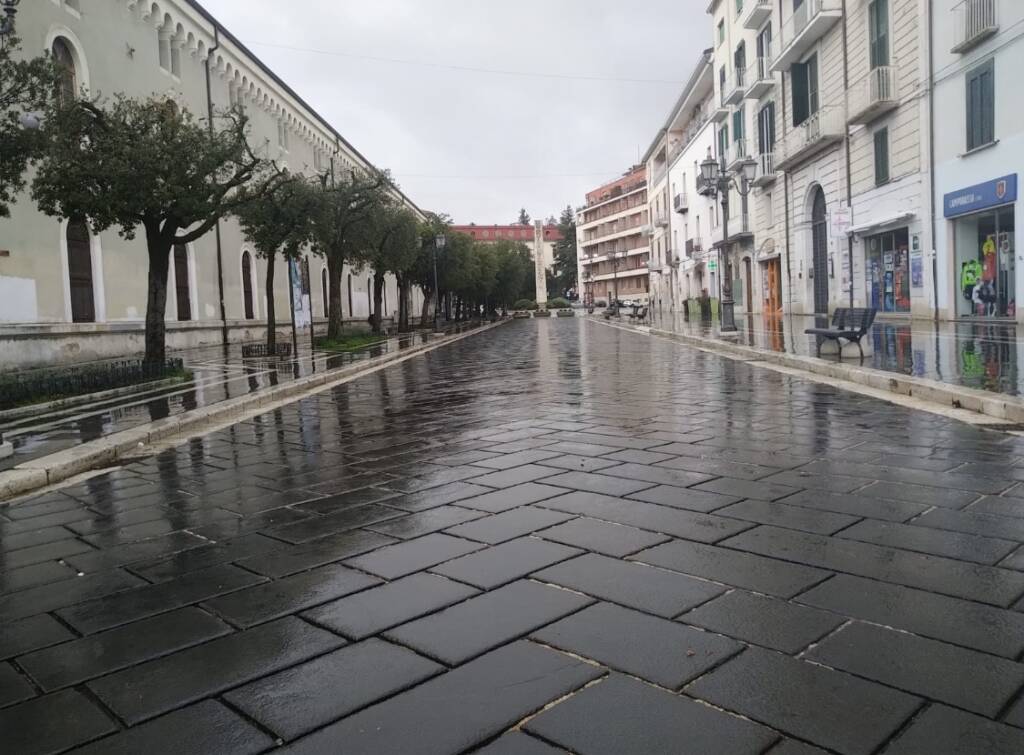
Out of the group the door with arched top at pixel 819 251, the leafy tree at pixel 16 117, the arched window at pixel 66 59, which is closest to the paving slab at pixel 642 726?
the leafy tree at pixel 16 117

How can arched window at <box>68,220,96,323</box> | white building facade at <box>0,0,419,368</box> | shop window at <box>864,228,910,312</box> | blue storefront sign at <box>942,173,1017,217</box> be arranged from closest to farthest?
blue storefront sign at <box>942,173,1017,217</box> → white building facade at <box>0,0,419,368</box> → arched window at <box>68,220,96,323</box> → shop window at <box>864,228,910,312</box>

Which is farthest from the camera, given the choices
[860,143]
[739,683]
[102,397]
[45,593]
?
[860,143]

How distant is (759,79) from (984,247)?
14.9 meters

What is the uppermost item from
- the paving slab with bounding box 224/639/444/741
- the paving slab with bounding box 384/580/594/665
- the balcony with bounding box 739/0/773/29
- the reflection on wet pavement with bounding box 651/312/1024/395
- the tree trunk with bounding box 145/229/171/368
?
the balcony with bounding box 739/0/773/29

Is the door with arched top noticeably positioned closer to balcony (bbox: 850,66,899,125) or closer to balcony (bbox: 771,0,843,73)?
balcony (bbox: 771,0,843,73)

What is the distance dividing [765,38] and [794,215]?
7763 mm

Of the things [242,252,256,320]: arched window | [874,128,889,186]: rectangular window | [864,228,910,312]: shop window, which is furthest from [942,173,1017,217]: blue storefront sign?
[242,252,256,320]: arched window

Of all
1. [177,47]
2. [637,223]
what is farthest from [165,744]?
[637,223]

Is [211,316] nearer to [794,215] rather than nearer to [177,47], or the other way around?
[177,47]

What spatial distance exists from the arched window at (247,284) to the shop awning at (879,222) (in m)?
21.3

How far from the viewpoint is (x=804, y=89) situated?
87.1ft

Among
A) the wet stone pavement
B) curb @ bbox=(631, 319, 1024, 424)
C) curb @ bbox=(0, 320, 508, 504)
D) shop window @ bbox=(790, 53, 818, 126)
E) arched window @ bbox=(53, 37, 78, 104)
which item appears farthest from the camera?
shop window @ bbox=(790, 53, 818, 126)

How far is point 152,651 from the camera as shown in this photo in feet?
8.81

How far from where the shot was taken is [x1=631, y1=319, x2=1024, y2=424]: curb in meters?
6.69
